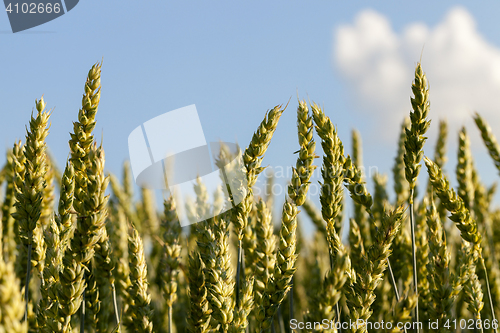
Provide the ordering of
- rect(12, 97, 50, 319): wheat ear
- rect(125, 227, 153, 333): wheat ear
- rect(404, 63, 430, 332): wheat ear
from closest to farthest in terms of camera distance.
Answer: rect(12, 97, 50, 319): wheat ear, rect(404, 63, 430, 332): wheat ear, rect(125, 227, 153, 333): wheat ear

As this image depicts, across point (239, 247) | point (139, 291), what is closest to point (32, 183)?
point (139, 291)

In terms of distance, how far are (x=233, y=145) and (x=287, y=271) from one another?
62 centimetres

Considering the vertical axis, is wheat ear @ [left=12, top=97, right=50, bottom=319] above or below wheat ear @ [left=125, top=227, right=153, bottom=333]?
above

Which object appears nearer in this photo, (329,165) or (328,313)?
(328,313)

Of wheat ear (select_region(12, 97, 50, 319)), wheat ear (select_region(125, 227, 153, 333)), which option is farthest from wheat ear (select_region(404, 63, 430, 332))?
wheat ear (select_region(12, 97, 50, 319))

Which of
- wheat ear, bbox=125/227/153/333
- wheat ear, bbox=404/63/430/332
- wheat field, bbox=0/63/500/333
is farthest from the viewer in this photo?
wheat ear, bbox=125/227/153/333

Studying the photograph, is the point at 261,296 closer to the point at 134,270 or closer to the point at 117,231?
the point at 134,270

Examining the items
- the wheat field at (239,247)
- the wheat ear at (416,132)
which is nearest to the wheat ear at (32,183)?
the wheat field at (239,247)

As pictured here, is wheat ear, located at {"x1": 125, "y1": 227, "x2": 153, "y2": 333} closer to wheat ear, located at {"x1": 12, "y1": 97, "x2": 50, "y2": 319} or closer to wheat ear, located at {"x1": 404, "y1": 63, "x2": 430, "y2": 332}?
wheat ear, located at {"x1": 12, "y1": 97, "x2": 50, "y2": 319}

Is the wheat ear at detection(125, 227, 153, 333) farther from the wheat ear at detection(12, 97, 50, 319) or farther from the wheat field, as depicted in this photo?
the wheat ear at detection(12, 97, 50, 319)

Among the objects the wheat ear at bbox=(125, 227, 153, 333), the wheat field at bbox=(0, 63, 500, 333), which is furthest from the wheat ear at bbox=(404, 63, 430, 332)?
the wheat ear at bbox=(125, 227, 153, 333)

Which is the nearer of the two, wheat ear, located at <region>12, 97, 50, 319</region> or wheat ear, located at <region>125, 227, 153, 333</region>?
wheat ear, located at <region>12, 97, 50, 319</region>

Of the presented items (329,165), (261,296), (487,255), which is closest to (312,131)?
(329,165)

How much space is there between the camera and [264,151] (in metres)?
1.50
